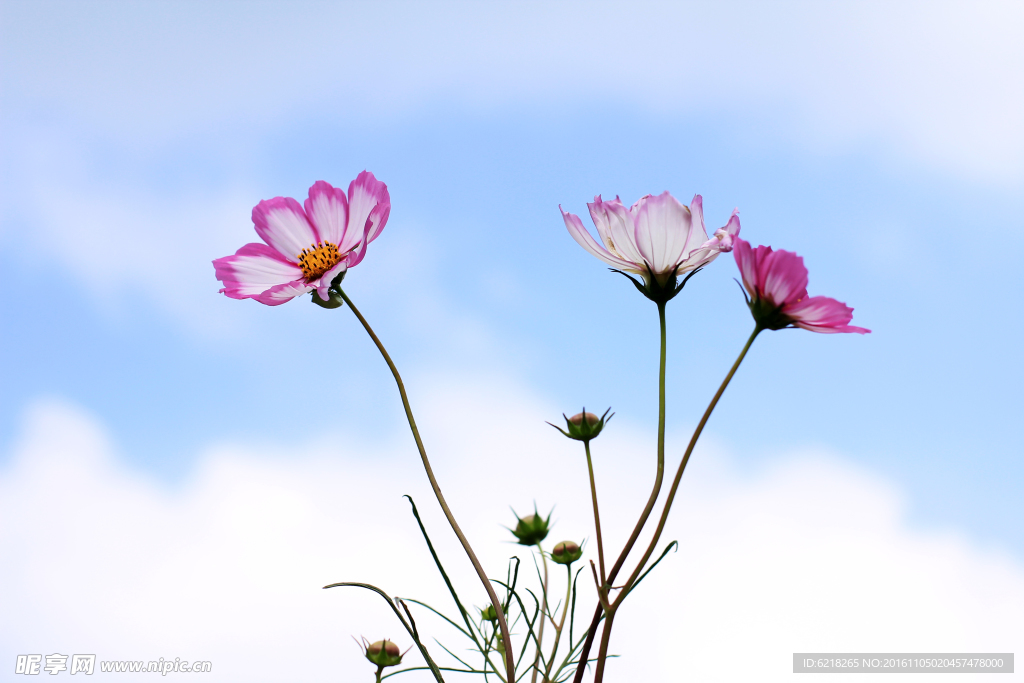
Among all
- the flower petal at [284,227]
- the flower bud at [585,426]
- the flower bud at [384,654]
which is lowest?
the flower bud at [384,654]

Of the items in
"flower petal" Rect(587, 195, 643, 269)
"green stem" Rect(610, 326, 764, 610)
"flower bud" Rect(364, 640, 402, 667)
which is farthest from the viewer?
"flower bud" Rect(364, 640, 402, 667)

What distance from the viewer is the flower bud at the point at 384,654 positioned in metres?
0.68

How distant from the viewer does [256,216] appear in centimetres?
66

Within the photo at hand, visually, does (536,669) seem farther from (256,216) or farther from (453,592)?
(256,216)

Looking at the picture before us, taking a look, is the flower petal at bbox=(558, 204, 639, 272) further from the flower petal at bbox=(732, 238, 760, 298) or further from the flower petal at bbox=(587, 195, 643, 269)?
the flower petal at bbox=(732, 238, 760, 298)

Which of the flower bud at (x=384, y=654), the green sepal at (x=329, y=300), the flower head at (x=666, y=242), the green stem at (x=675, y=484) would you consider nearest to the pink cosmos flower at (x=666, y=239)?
the flower head at (x=666, y=242)

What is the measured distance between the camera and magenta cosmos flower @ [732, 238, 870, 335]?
485mm

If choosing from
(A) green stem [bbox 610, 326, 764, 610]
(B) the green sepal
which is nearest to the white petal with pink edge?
(A) green stem [bbox 610, 326, 764, 610]

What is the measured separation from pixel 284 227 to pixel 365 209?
0.27 feet

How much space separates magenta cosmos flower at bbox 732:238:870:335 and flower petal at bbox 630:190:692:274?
0.06 metres

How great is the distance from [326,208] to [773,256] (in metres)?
0.38

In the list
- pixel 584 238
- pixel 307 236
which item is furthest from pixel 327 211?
pixel 584 238

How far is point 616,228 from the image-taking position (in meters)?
0.59

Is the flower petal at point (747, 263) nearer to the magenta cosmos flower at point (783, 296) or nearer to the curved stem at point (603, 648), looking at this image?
the magenta cosmos flower at point (783, 296)
